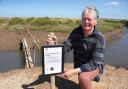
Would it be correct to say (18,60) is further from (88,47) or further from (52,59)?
(52,59)

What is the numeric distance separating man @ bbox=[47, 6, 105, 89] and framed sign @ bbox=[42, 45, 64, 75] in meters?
0.22

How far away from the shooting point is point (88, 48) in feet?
22.2

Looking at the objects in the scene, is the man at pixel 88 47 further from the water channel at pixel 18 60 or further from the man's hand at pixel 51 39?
the water channel at pixel 18 60

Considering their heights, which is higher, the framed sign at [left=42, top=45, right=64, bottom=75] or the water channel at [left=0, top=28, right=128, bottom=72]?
the framed sign at [left=42, top=45, right=64, bottom=75]

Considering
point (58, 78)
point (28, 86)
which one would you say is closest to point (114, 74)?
point (58, 78)

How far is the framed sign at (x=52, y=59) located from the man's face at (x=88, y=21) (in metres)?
0.66

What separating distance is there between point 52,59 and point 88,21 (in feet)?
3.51

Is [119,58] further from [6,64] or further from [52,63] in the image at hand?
[52,63]

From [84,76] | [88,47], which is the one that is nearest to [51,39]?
[88,47]

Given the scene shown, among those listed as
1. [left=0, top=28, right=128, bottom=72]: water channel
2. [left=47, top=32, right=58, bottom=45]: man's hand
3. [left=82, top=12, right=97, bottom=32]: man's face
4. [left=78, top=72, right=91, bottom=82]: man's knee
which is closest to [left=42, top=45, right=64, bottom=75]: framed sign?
[left=47, top=32, right=58, bottom=45]: man's hand

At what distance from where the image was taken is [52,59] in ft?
21.2

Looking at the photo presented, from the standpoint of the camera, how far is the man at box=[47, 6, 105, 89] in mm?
6293

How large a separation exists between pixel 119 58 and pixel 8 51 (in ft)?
35.3

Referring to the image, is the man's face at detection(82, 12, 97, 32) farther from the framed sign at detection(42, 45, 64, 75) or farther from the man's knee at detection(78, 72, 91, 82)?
the man's knee at detection(78, 72, 91, 82)
